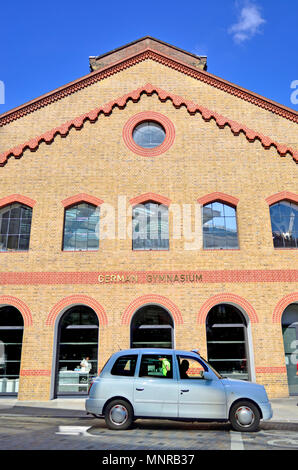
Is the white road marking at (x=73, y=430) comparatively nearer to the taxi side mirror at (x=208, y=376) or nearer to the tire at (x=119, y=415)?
the tire at (x=119, y=415)

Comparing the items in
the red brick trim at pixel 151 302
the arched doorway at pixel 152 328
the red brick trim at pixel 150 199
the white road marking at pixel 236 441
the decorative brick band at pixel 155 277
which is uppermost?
the red brick trim at pixel 150 199

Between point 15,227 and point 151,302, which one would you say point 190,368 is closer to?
point 151,302

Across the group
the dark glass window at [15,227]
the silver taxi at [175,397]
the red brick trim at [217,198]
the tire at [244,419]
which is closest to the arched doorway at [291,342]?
the red brick trim at [217,198]

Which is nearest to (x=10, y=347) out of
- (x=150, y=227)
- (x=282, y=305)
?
(x=150, y=227)

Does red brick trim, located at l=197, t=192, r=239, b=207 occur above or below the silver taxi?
above

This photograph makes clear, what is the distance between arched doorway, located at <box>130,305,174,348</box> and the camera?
13.3m

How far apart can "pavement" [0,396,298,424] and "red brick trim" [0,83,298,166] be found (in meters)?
8.89

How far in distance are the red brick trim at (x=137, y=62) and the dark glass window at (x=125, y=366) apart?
456 inches

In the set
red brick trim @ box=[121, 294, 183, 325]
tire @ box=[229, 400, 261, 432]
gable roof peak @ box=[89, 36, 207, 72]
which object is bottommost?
tire @ box=[229, 400, 261, 432]

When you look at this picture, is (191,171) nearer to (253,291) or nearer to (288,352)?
(253,291)

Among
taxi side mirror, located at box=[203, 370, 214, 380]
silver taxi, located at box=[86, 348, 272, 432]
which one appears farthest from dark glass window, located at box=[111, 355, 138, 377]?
taxi side mirror, located at box=[203, 370, 214, 380]

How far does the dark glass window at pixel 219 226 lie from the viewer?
14.1 metres

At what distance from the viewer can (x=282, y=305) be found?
1322 centimetres

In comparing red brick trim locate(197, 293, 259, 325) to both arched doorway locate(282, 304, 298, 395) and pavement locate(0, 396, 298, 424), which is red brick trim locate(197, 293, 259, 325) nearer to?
arched doorway locate(282, 304, 298, 395)
